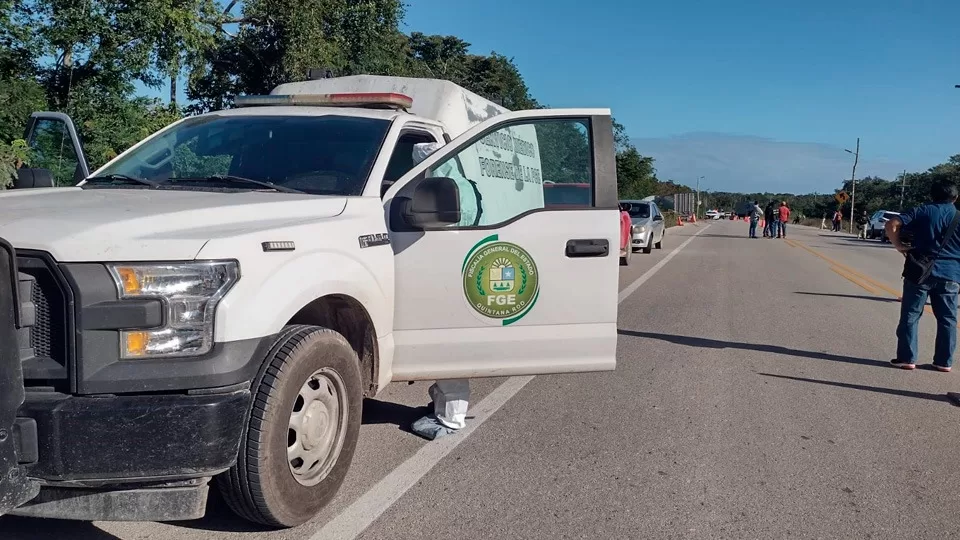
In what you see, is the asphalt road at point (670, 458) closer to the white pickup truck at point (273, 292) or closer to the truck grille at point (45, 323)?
the white pickup truck at point (273, 292)

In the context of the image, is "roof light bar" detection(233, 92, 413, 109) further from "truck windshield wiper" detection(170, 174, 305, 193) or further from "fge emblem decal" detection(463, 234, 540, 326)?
"fge emblem decal" detection(463, 234, 540, 326)

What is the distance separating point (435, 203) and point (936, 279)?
17.8 feet

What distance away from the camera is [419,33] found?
4438cm

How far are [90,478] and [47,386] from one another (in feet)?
1.22

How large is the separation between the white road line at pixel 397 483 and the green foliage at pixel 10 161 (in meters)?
6.28

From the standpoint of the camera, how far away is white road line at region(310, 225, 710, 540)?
3.86 metres

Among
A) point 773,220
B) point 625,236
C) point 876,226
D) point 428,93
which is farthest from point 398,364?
point 876,226

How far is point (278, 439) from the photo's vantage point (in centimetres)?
349

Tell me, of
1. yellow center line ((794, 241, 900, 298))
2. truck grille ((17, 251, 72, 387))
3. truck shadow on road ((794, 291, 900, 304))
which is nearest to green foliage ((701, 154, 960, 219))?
yellow center line ((794, 241, 900, 298))

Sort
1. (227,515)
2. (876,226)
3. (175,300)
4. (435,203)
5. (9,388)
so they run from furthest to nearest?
(876,226) < (435,203) < (227,515) < (175,300) < (9,388)

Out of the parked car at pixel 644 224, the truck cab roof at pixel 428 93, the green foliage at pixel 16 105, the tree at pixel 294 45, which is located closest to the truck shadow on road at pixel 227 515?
the truck cab roof at pixel 428 93

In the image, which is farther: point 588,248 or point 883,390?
point 883,390

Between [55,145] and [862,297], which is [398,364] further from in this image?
[862,297]

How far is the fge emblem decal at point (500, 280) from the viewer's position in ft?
15.2
